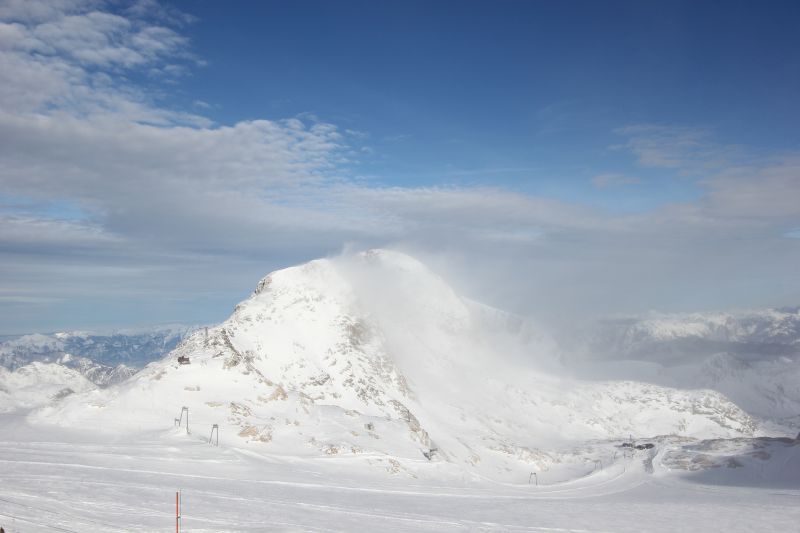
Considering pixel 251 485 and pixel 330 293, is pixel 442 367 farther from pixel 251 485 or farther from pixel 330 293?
pixel 251 485

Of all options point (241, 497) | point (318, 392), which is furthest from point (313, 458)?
point (318, 392)

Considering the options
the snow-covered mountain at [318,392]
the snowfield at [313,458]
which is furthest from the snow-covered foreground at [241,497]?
the snow-covered mountain at [318,392]

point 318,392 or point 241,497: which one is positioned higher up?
point 318,392

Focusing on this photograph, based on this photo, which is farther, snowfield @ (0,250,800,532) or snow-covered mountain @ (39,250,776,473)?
snow-covered mountain @ (39,250,776,473)

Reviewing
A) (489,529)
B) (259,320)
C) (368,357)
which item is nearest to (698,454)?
(368,357)

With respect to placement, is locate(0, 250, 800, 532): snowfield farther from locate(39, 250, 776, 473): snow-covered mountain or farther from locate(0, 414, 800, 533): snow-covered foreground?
locate(39, 250, 776, 473): snow-covered mountain

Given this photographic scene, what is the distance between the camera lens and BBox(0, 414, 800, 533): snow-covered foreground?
27609 millimetres

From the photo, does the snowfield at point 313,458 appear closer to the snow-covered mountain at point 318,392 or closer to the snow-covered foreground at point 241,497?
the snow-covered foreground at point 241,497

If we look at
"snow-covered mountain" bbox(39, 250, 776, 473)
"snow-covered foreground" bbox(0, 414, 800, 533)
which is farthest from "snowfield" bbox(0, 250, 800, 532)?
"snow-covered mountain" bbox(39, 250, 776, 473)

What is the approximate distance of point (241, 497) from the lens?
1382 inches

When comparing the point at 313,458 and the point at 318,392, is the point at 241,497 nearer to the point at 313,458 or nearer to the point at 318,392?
the point at 313,458

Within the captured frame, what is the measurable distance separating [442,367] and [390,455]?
420 ft

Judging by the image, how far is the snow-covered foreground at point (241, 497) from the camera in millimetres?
27609

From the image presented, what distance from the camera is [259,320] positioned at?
129500 millimetres
